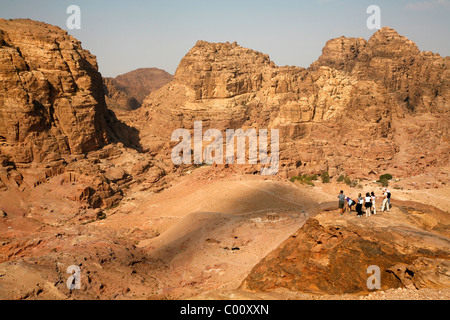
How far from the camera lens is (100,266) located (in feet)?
53.8

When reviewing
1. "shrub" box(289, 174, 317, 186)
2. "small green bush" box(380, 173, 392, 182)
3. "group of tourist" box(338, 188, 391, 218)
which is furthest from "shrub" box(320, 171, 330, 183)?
"group of tourist" box(338, 188, 391, 218)

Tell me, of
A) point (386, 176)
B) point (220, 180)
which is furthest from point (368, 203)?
point (386, 176)

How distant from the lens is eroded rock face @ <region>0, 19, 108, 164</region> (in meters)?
28.5

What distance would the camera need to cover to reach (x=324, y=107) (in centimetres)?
4434

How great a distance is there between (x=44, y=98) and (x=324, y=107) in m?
32.3

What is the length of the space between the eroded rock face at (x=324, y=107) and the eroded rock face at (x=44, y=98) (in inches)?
489

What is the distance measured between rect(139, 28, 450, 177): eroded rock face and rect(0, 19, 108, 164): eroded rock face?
40.7 ft

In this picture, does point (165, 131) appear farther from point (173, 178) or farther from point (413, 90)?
point (413, 90)

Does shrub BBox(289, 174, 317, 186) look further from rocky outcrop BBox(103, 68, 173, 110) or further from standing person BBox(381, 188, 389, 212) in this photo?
rocky outcrop BBox(103, 68, 173, 110)

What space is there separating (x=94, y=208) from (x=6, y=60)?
14589 mm

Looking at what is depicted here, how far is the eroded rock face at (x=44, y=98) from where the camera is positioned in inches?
1124
